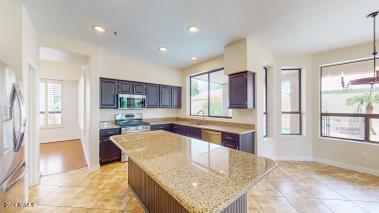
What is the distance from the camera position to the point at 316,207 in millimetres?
2260

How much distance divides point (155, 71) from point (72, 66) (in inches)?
143

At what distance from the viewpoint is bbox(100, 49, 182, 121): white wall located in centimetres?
424

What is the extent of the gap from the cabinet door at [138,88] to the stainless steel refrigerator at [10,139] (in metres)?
2.95

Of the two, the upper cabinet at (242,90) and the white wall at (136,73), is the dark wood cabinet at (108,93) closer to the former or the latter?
the white wall at (136,73)

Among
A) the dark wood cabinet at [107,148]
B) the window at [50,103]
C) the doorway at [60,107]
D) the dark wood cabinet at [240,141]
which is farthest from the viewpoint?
the window at [50,103]

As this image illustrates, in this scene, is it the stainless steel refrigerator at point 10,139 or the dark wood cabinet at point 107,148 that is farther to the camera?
the dark wood cabinet at point 107,148

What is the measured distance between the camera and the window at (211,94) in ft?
15.3

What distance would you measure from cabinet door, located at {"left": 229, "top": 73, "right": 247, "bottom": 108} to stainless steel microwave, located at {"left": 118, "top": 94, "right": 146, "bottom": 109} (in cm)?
243

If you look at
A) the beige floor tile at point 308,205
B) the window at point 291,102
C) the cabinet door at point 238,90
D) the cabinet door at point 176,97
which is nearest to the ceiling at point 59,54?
the cabinet door at point 176,97

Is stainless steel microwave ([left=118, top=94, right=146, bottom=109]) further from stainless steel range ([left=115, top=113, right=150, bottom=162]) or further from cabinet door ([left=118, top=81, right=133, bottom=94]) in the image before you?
stainless steel range ([left=115, top=113, right=150, bottom=162])

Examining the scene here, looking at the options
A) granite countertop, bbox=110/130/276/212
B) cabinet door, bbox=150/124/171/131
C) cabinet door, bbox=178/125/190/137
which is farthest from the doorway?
granite countertop, bbox=110/130/276/212

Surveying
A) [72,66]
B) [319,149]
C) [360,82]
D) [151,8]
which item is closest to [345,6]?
[360,82]

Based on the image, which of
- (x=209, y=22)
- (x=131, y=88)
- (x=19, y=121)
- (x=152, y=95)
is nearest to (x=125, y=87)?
(x=131, y=88)

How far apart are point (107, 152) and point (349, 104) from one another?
5.54m
